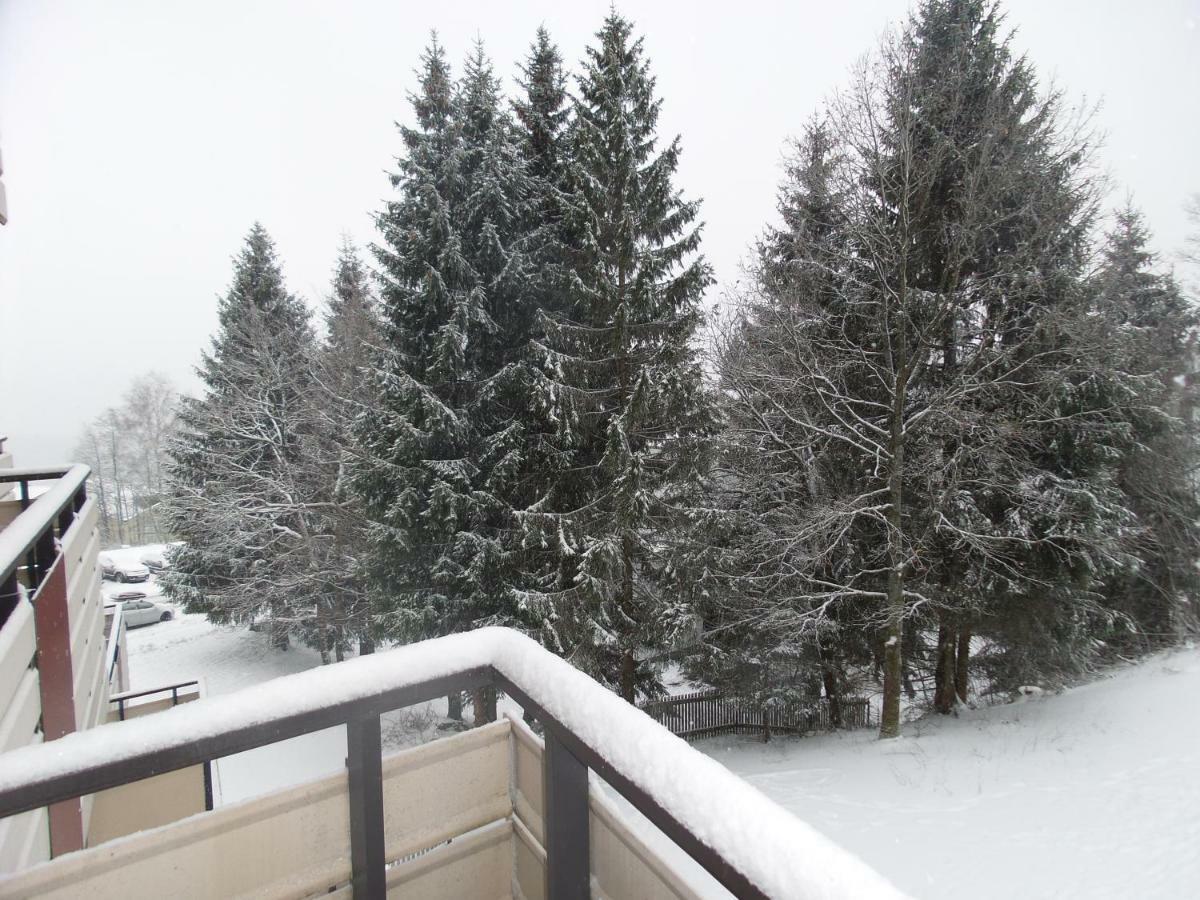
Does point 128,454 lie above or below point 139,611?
above

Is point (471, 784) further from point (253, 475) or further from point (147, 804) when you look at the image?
point (253, 475)

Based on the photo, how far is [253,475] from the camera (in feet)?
35.9

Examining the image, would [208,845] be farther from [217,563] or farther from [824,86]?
[217,563]

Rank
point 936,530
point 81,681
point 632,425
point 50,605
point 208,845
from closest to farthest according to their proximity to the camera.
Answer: point 208,845
point 50,605
point 81,681
point 936,530
point 632,425

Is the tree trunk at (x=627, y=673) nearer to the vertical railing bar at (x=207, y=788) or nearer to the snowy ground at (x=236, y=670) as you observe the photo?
the snowy ground at (x=236, y=670)

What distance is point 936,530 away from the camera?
7.23 metres

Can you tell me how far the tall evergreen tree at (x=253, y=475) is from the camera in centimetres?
1087

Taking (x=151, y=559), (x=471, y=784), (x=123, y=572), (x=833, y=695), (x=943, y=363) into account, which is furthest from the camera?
(x=151, y=559)

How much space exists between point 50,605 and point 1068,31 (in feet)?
64.6

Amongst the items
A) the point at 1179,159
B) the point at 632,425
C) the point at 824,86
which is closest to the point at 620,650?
the point at 632,425

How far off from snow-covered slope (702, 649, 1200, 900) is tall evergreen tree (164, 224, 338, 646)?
9.09m

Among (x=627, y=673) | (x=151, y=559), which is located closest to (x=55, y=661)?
(x=627, y=673)

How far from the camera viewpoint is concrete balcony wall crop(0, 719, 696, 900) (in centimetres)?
97

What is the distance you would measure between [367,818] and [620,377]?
7217 mm
